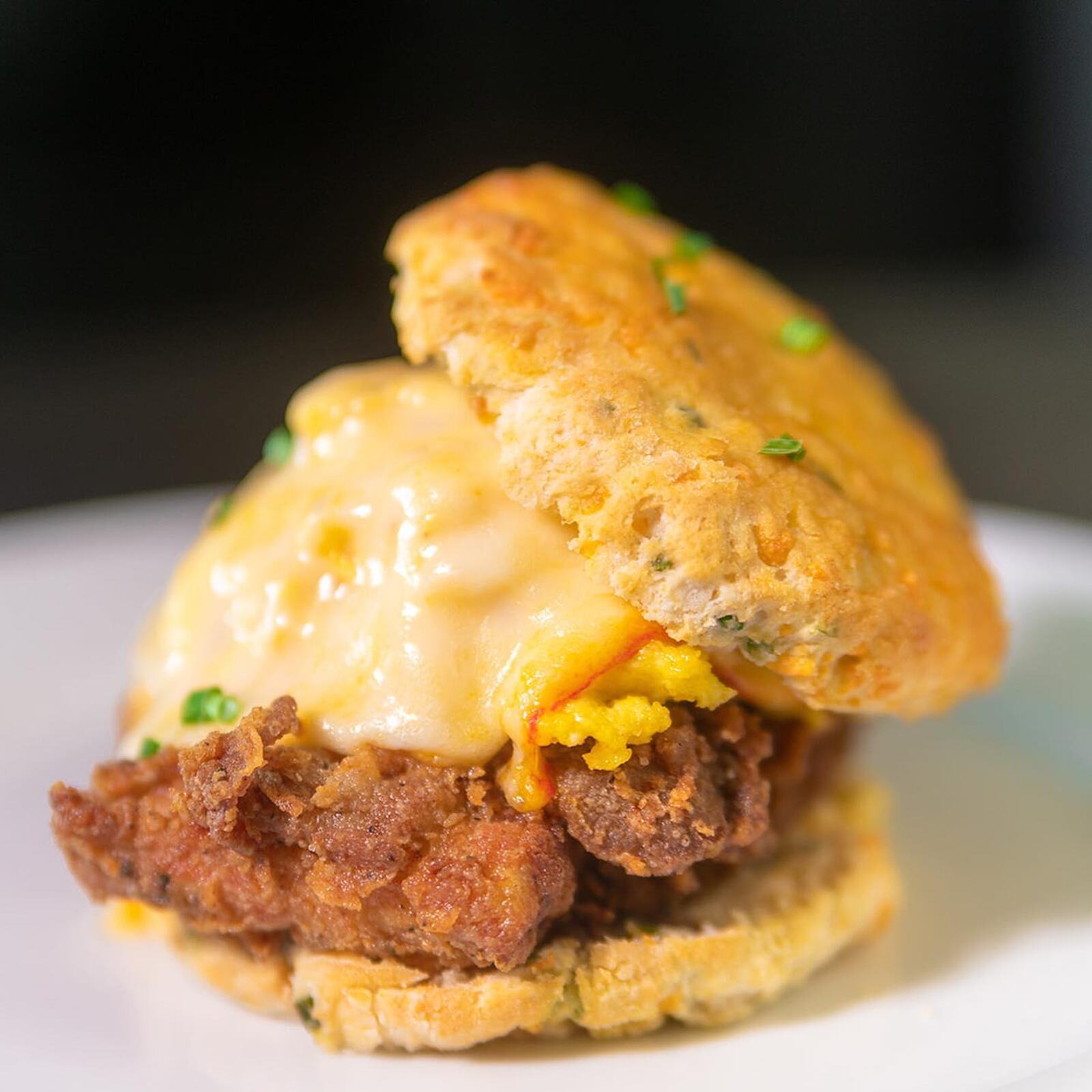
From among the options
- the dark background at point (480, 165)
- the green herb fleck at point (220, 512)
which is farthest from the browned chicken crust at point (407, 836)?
the dark background at point (480, 165)

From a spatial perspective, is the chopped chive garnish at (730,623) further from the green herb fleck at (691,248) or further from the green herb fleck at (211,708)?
the green herb fleck at (691,248)

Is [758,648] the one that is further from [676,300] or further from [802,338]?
[802,338]

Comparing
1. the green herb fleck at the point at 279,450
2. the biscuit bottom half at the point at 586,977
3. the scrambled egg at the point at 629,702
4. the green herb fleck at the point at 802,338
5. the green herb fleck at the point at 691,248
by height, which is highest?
the green herb fleck at the point at 691,248

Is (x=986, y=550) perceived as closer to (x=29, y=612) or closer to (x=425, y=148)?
(x=29, y=612)

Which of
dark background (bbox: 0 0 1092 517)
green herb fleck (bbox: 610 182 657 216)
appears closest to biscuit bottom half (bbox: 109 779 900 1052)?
green herb fleck (bbox: 610 182 657 216)

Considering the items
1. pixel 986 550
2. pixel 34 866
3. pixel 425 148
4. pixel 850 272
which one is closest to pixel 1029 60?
pixel 850 272

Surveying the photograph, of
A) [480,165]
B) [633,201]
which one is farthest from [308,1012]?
[480,165]
